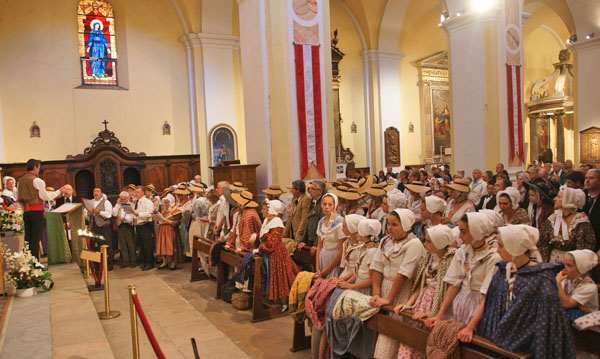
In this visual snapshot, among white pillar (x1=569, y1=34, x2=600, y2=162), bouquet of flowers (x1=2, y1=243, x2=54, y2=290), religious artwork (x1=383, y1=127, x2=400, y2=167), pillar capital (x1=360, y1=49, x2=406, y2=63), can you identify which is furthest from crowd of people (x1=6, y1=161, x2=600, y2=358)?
pillar capital (x1=360, y1=49, x2=406, y2=63)

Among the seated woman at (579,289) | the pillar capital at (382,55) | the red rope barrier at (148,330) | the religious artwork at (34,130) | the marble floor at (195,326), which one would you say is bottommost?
the marble floor at (195,326)

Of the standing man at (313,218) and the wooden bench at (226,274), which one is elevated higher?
the standing man at (313,218)

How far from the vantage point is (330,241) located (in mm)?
5199

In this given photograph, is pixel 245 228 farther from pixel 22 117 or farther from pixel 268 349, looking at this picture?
pixel 22 117

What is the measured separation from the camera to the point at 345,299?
4.14 metres

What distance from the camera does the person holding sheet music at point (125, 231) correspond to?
947 cm

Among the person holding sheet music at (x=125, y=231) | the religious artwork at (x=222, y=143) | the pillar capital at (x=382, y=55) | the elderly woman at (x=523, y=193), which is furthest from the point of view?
the pillar capital at (x=382, y=55)

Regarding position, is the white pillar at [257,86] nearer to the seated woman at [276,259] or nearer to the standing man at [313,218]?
the standing man at [313,218]

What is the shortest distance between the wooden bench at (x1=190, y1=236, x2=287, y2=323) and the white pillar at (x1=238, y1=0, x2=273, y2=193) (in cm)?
231

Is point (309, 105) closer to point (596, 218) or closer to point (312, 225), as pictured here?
point (312, 225)

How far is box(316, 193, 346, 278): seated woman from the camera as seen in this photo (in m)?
5.02

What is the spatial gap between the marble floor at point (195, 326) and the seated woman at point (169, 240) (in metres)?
1.11

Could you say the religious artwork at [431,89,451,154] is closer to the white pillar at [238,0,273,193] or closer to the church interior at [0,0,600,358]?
the church interior at [0,0,600,358]

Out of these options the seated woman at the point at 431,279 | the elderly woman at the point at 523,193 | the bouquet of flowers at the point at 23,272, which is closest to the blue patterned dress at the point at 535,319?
the seated woman at the point at 431,279
